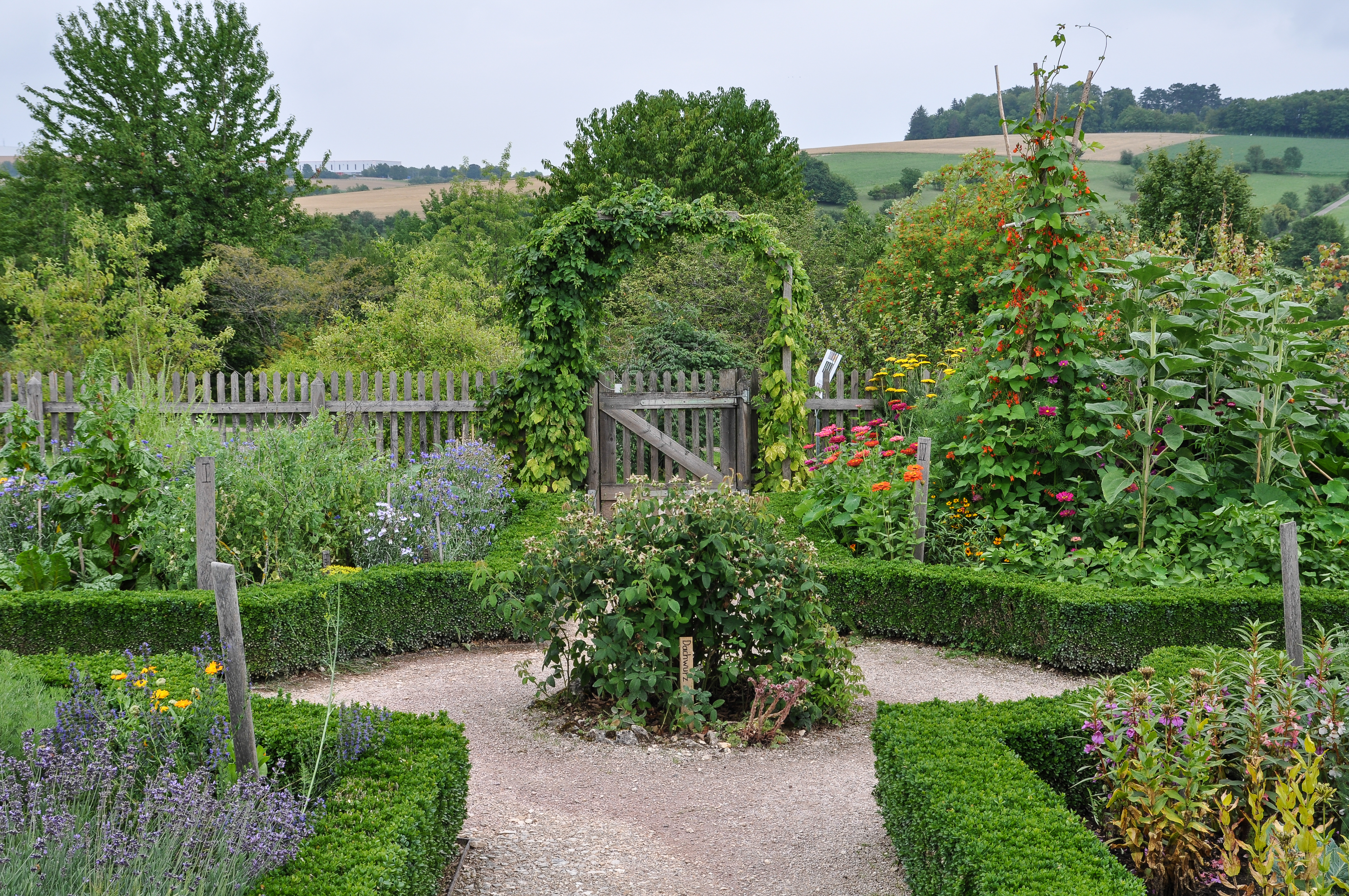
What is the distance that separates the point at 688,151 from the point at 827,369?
16.5m

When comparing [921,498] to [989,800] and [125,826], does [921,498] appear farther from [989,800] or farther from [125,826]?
[125,826]

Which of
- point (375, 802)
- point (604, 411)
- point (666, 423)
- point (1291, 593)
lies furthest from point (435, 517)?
point (1291, 593)

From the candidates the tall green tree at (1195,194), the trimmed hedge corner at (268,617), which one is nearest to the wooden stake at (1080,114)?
the trimmed hedge corner at (268,617)

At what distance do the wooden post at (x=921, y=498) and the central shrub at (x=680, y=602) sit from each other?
206 centimetres

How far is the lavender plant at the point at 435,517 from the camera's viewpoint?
6480 millimetres

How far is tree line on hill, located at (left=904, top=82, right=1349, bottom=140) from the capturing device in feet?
142

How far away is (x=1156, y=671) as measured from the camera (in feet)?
12.4

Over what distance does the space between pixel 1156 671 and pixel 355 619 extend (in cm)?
442

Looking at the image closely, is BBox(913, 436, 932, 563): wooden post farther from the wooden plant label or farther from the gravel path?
the wooden plant label

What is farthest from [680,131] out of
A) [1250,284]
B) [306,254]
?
[1250,284]

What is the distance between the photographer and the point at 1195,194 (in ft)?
64.4

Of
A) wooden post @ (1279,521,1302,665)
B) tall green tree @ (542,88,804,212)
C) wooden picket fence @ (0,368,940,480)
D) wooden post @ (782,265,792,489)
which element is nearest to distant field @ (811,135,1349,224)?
tall green tree @ (542,88,804,212)

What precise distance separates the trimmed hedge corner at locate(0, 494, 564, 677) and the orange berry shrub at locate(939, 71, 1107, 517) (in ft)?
11.2

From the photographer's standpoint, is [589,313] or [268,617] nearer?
[268,617]
